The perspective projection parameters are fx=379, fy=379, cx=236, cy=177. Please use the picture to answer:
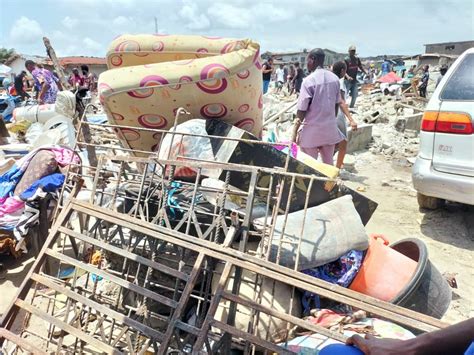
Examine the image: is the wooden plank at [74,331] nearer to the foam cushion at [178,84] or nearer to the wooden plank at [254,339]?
the wooden plank at [254,339]

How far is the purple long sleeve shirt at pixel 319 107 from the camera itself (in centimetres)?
386

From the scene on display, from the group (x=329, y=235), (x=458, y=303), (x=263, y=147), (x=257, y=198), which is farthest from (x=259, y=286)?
(x=458, y=303)

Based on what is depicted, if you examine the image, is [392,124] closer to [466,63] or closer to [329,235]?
[466,63]

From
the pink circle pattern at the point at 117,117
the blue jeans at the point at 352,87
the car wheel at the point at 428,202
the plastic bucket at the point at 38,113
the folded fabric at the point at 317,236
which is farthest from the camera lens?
the blue jeans at the point at 352,87

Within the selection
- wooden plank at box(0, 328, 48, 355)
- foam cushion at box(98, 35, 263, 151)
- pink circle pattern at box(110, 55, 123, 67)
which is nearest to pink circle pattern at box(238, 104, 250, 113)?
foam cushion at box(98, 35, 263, 151)

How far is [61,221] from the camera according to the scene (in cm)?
235

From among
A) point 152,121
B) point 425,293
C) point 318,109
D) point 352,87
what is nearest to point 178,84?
point 152,121

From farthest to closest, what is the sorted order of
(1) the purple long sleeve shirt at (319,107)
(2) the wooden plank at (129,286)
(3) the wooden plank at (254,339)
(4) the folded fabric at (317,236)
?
(1) the purple long sleeve shirt at (319,107)
(4) the folded fabric at (317,236)
(2) the wooden plank at (129,286)
(3) the wooden plank at (254,339)

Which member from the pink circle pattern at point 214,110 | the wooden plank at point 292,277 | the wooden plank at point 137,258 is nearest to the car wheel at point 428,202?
the pink circle pattern at point 214,110

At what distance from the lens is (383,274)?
232 cm

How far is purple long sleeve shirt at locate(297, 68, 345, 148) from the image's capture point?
3859mm

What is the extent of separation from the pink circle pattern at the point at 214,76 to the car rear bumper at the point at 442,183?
2101 mm

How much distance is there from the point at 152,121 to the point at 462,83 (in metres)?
2.82

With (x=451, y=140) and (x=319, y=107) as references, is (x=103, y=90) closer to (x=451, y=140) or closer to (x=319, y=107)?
(x=319, y=107)
